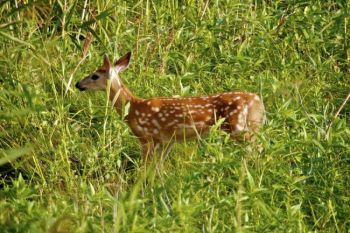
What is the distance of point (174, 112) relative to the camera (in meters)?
7.85

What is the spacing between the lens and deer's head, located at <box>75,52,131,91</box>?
8.12m

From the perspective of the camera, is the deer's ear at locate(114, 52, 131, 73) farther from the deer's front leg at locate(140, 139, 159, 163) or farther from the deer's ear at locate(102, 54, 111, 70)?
the deer's front leg at locate(140, 139, 159, 163)

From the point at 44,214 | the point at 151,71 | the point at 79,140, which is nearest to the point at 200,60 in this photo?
the point at 151,71

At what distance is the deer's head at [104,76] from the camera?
8.12 m

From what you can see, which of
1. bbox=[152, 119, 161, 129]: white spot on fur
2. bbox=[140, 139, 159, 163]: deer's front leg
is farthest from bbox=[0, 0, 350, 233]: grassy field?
bbox=[152, 119, 161, 129]: white spot on fur

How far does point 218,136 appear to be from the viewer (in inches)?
238

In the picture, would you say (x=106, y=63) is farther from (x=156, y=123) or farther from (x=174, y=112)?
(x=174, y=112)

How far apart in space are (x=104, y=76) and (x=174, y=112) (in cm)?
63

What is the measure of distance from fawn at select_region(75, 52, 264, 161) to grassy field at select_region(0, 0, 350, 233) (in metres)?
0.13

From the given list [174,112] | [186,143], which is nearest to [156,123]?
[174,112]

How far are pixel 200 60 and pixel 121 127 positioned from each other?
62.8 inches

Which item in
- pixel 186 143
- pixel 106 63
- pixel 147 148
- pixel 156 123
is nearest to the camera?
pixel 186 143

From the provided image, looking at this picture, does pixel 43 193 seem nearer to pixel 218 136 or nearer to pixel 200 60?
pixel 218 136

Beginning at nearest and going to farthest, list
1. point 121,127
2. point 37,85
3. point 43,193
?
point 43,193, point 121,127, point 37,85
